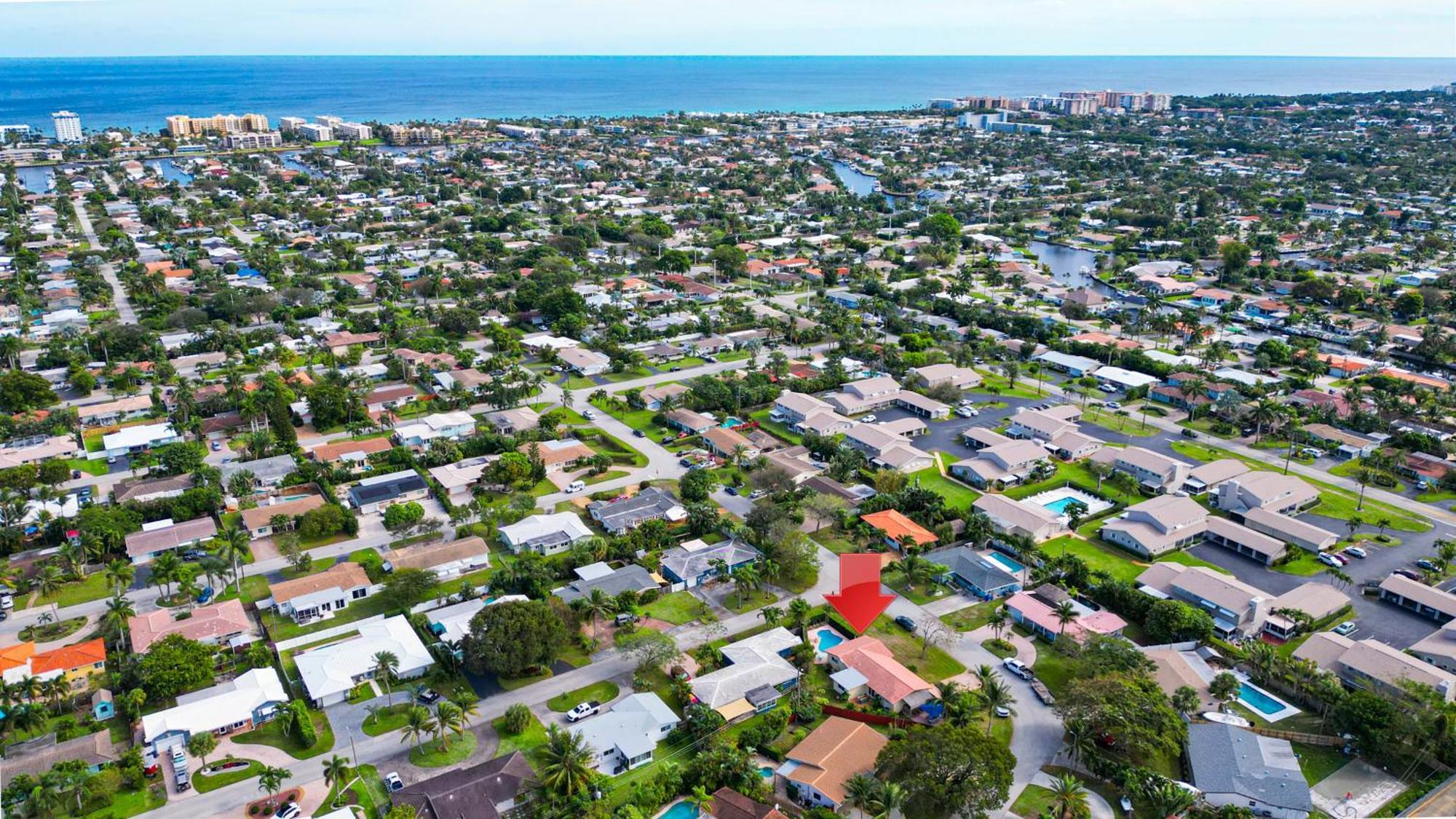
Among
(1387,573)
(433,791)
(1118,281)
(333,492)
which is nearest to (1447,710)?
(1387,573)

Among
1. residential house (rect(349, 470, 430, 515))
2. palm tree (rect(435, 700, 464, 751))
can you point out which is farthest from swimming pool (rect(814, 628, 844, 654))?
residential house (rect(349, 470, 430, 515))

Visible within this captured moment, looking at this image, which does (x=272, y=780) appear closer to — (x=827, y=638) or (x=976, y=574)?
(x=827, y=638)

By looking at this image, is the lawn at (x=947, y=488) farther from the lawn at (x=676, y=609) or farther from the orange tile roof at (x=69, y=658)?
the orange tile roof at (x=69, y=658)

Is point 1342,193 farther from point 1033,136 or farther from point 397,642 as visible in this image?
point 397,642

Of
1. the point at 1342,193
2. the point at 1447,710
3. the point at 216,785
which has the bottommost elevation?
the point at 216,785

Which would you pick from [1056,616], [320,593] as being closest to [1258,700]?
[1056,616]

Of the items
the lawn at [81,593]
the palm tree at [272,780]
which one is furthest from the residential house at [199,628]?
the palm tree at [272,780]

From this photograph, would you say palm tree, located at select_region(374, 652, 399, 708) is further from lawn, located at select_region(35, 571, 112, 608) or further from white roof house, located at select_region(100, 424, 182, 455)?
white roof house, located at select_region(100, 424, 182, 455)
